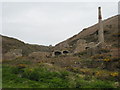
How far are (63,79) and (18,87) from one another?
10.0 ft

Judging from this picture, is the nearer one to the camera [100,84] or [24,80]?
[100,84]

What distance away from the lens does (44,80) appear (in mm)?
13828

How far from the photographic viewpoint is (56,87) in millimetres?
12242

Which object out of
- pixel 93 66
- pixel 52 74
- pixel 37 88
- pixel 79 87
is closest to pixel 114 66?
pixel 93 66

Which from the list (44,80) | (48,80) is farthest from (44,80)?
(48,80)

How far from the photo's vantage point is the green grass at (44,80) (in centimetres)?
1263

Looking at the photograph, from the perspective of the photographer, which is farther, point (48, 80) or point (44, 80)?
point (44, 80)

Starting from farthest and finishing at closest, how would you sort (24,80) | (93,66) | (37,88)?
(93,66) → (24,80) → (37,88)

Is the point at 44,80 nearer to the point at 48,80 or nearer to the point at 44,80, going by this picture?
the point at 44,80

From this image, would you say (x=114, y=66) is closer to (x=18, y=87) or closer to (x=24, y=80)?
(x=24, y=80)

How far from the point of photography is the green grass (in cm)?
1263

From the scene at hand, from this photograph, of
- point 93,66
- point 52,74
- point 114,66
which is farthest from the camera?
point 93,66

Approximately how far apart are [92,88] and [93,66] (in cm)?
948

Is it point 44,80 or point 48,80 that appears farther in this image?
point 44,80
